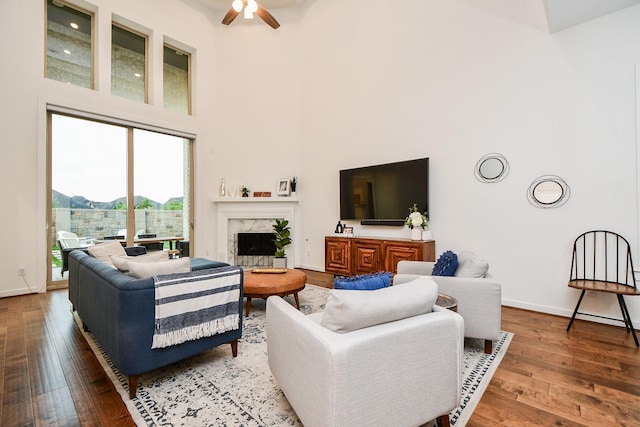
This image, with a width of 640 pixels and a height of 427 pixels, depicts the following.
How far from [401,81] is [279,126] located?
2.83m

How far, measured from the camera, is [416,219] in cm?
421

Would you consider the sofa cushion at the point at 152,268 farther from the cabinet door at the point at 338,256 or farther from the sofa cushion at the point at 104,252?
the cabinet door at the point at 338,256

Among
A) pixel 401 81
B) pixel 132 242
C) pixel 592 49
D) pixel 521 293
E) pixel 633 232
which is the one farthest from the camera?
pixel 132 242

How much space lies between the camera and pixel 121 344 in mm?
1767

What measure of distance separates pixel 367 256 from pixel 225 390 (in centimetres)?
311

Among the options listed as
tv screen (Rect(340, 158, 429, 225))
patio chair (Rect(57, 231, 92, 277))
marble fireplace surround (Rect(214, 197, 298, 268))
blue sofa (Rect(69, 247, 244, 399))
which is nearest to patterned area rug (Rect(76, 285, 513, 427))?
blue sofa (Rect(69, 247, 244, 399))

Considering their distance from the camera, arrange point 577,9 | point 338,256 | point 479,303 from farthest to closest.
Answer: point 338,256 → point 577,9 → point 479,303

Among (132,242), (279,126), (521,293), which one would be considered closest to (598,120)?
(521,293)

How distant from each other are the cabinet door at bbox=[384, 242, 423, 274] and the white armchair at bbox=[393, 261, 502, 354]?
1546 millimetres

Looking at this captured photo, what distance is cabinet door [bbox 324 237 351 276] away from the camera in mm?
4943

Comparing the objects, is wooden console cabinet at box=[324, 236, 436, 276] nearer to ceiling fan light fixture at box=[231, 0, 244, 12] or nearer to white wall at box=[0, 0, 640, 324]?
white wall at box=[0, 0, 640, 324]

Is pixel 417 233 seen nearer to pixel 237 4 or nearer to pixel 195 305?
pixel 195 305

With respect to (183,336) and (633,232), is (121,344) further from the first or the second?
(633,232)

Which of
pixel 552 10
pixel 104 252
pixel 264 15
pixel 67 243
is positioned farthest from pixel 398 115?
pixel 67 243
